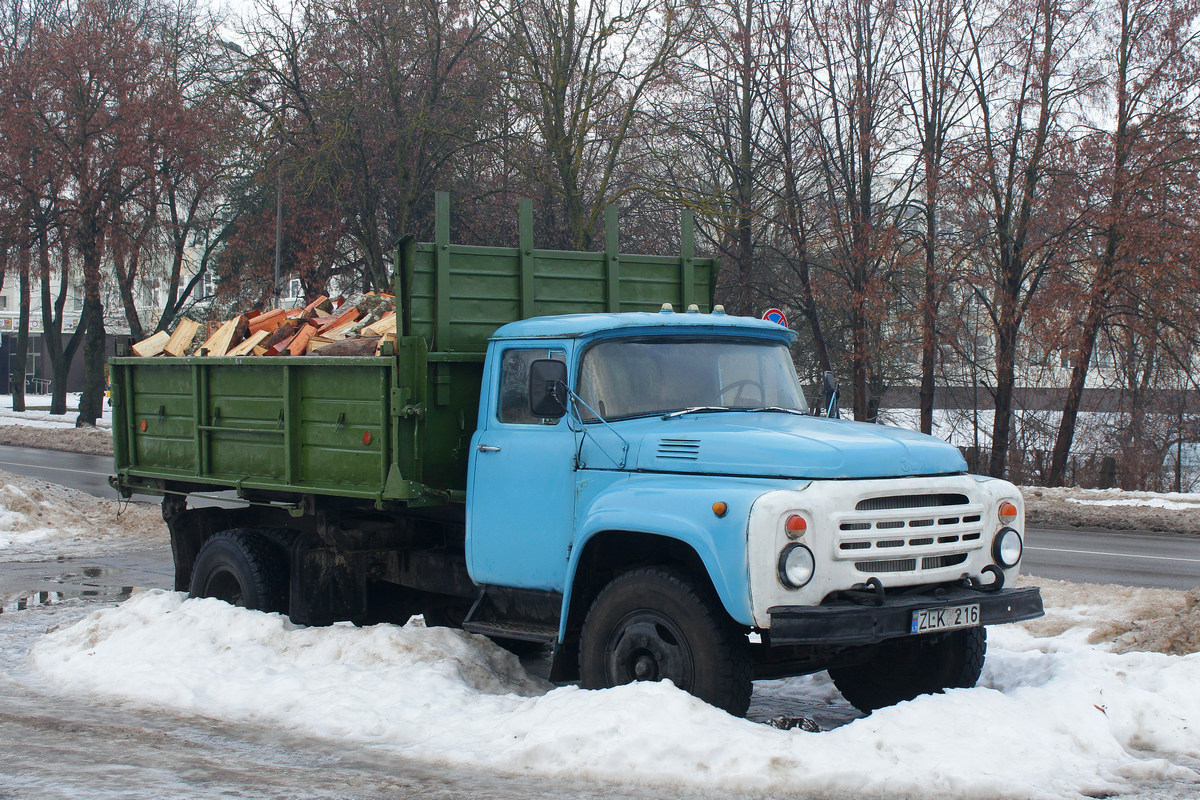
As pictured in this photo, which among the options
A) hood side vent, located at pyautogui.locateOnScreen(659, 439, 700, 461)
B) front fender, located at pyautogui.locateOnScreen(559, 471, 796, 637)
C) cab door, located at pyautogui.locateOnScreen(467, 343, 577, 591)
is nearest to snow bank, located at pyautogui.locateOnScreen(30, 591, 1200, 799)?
front fender, located at pyautogui.locateOnScreen(559, 471, 796, 637)

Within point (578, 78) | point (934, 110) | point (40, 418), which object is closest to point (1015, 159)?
point (934, 110)

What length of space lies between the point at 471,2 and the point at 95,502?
47.4 feet

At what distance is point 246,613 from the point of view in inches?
301

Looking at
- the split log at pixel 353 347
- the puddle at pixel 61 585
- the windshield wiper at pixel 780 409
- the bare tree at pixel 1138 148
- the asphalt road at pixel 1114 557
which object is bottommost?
the asphalt road at pixel 1114 557

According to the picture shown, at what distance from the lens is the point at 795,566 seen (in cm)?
520

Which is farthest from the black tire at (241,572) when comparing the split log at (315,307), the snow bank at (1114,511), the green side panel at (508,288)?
the snow bank at (1114,511)

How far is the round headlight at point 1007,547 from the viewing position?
5906 millimetres

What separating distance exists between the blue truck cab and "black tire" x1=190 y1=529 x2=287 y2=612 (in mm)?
2005

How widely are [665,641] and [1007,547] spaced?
5.98 feet

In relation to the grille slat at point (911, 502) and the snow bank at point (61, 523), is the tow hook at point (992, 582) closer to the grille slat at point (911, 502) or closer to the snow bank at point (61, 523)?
the grille slat at point (911, 502)

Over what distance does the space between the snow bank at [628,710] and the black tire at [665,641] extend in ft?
0.57

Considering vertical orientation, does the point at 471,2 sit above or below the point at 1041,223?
above

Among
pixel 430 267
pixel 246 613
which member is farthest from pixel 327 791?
pixel 430 267

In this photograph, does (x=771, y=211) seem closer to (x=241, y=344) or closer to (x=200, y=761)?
(x=241, y=344)
